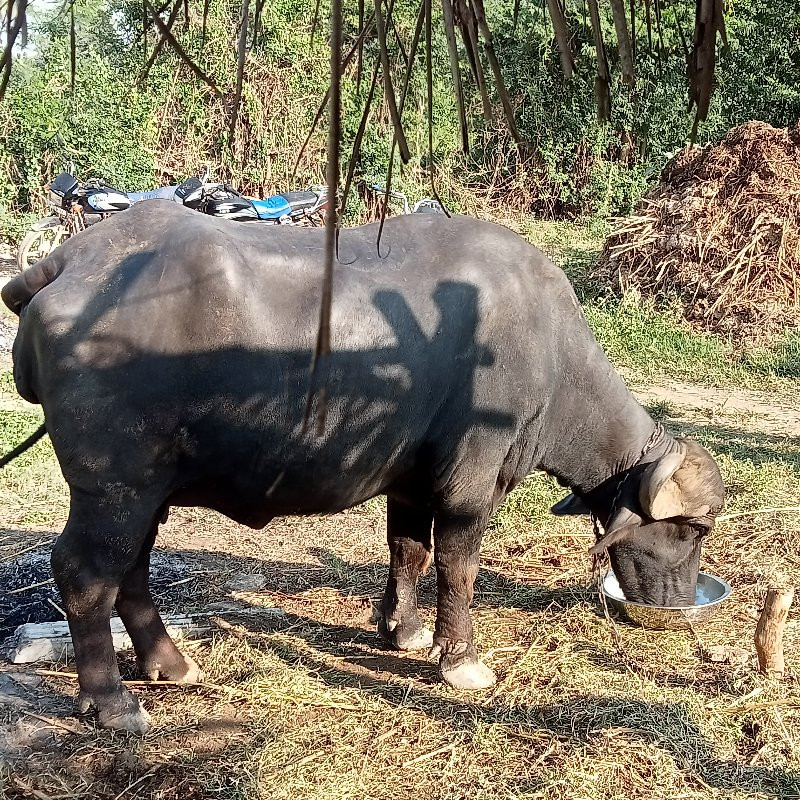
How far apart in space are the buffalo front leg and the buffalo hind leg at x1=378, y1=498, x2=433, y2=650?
301mm

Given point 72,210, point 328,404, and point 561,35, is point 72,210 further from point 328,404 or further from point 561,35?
point 561,35

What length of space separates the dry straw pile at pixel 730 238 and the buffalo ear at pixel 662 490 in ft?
21.1

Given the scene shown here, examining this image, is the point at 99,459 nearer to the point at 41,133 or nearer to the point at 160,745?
the point at 160,745

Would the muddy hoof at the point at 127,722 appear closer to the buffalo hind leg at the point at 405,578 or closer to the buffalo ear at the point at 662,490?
the buffalo hind leg at the point at 405,578

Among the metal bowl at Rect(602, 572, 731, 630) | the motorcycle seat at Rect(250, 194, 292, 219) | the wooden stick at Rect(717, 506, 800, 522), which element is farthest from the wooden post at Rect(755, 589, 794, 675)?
the motorcycle seat at Rect(250, 194, 292, 219)

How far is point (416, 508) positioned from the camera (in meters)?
4.25

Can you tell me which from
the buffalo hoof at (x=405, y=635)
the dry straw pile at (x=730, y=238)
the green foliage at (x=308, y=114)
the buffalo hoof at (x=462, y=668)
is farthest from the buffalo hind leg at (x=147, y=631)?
the green foliage at (x=308, y=114)

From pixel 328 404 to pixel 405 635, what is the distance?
1.50 meters

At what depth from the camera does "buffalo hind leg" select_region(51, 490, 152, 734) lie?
3.27 m

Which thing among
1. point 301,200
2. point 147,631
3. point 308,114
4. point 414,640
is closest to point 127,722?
point 147,631

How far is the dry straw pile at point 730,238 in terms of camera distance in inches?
396

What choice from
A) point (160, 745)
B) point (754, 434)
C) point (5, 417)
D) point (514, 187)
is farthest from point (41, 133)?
point (160, 745)

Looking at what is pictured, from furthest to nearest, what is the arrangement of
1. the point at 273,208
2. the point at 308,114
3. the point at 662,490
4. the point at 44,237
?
the point at 308,114, the point at 44,237, the point at 273,208, the point at 662,490

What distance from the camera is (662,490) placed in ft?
13.1
